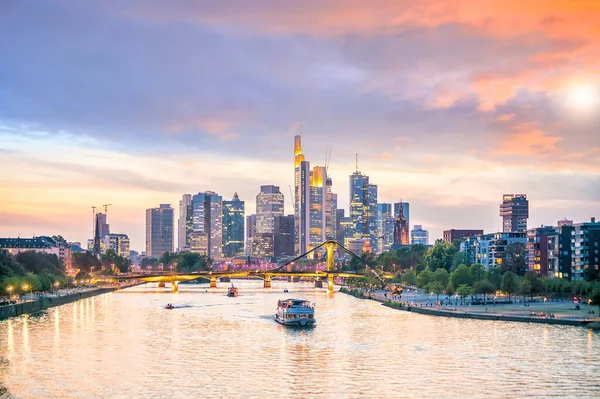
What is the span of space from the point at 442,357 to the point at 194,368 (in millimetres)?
19759

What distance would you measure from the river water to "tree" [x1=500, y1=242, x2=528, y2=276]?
67.7 meters

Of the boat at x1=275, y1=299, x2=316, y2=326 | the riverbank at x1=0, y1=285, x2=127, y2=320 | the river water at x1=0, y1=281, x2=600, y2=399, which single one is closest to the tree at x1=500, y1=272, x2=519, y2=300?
the river water at x1=0, y1=281, x2=600, y2=399

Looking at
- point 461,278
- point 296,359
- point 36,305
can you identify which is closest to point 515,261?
point 461,278

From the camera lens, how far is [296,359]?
71375 mm

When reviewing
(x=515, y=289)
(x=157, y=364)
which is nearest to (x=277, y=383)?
(x=157, y=364)

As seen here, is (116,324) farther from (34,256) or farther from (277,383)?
(34,256)

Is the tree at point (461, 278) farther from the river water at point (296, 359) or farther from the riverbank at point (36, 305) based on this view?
the riverbank at point (36, 305)

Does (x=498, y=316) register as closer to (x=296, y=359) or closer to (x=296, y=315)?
(x=296, y=315)

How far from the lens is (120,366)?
67625 millimetres

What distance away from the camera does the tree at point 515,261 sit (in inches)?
6821

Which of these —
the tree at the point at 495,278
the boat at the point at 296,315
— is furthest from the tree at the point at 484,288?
the boat at the point at 296,315

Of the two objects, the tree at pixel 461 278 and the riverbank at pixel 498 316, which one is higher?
the tree at pixel 461 278

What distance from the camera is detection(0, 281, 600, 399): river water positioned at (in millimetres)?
56750

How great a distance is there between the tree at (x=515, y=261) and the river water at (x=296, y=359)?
6771 centimetres
